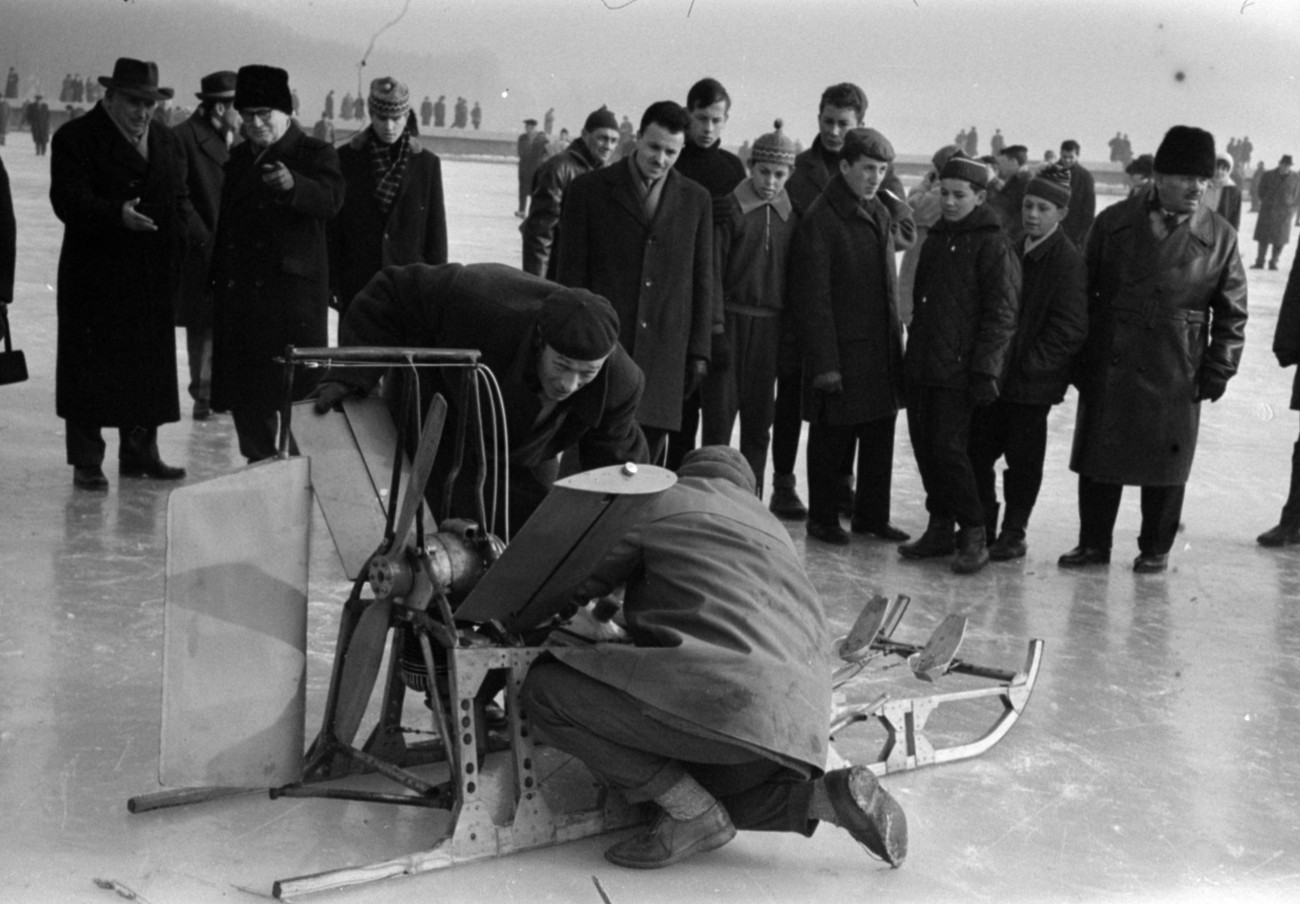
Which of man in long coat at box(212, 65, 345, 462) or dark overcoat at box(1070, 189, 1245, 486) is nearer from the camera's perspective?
dark overcoat at box(1070, 189, 1245, 486)

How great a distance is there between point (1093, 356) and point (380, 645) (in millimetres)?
3808

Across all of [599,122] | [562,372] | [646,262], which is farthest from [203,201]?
[562,372]

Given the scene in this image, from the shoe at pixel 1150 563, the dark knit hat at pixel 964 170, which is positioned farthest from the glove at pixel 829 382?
the shoe at pixel 1150 563

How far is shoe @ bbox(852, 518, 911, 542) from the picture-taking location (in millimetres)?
6680

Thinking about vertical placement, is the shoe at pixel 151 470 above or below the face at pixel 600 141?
below

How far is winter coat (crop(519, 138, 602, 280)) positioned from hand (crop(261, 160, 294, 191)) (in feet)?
7.04

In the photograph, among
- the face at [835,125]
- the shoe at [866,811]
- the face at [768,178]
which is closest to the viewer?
the shoe at [866,811]

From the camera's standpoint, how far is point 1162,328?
632cm

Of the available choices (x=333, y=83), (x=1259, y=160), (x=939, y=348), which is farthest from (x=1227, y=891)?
(x=1259, y=160)

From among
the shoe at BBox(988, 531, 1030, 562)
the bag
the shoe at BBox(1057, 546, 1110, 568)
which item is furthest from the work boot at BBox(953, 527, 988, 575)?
the bag

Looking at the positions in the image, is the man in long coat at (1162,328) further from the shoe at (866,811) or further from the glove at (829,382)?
the shoe at (866,811)

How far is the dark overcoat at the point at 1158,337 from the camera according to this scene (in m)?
6.29

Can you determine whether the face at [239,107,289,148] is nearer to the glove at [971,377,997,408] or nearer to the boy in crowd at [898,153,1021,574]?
the boy in crowd at [898,153,1021,574]

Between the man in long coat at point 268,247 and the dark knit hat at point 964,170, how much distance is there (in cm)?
246
